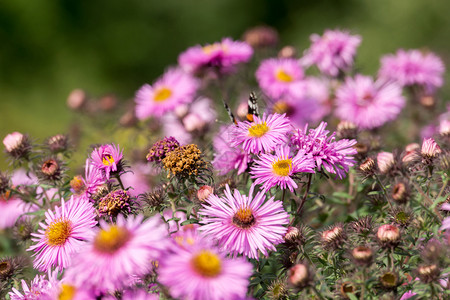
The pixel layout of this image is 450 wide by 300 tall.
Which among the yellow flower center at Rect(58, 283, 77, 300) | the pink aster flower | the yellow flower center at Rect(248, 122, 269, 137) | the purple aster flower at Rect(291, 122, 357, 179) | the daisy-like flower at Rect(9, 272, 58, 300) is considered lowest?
the yellow flower center at Rect(58, 283, 77, 300)

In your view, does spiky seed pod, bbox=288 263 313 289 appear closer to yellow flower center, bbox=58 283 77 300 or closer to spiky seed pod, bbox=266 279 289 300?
spiky seed pod, bbox=266 279 289 300

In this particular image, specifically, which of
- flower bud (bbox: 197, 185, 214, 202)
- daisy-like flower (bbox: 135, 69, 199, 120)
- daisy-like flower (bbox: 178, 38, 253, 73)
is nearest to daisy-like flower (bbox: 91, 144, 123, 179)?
flower bud (bbox: 197, 185, 214, 202)

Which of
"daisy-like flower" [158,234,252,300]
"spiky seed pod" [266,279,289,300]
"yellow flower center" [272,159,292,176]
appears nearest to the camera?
"daisy-like flower" [158,234,252,300]

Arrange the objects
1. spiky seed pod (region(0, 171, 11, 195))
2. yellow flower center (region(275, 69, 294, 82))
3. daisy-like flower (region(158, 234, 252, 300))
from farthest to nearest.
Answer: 1. yellow flower center (region(275, 69, 294, 82))
2. spiky seed pod (region(0, 171, 11, 195))
3. daisy-like flower (region(158, 234, 252, 300))

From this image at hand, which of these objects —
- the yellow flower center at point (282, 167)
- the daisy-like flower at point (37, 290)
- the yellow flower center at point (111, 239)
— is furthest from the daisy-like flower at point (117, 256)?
the yellow flower center at point (282, 167)

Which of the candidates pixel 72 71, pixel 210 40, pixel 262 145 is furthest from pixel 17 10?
pixel 262 145

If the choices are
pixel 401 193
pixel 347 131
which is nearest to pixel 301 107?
pixel 347 131

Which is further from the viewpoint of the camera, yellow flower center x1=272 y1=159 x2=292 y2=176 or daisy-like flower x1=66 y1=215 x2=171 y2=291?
yellow flower center x1=272 y1=159 x2=292 y2=176

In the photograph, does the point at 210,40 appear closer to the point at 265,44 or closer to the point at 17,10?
the point at 17,10
